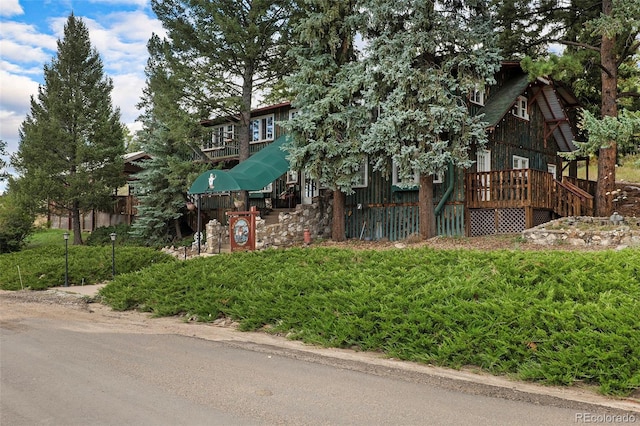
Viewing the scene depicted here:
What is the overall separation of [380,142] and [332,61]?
355 cm

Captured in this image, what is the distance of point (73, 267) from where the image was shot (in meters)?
14.0

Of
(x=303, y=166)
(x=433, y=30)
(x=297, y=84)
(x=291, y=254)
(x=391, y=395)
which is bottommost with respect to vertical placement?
(x=391, y=395)

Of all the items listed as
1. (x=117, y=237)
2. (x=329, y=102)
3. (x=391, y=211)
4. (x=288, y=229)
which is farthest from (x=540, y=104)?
(x=117, y=237)

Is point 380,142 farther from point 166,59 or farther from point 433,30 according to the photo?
point 166,59

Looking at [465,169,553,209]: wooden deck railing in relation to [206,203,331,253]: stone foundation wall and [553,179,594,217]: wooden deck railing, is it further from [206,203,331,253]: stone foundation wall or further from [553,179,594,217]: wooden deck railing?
[206,203,331,253]: stone foundation wall

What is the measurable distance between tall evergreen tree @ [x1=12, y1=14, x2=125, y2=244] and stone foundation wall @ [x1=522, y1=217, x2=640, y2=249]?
20607 millimetres

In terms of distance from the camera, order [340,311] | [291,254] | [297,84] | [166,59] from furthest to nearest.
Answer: [166,59] < [297,84] < [291,254] < [340,311]

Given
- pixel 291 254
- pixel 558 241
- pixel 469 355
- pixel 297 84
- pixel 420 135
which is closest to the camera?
pixel 469 355

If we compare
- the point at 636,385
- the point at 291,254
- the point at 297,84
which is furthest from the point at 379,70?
the point at 636,385

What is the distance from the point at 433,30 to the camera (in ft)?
48.6

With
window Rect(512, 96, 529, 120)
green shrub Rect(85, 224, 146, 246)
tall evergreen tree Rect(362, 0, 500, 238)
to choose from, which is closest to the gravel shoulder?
tall evergreen tree Rect(362, 0, 500, 238)

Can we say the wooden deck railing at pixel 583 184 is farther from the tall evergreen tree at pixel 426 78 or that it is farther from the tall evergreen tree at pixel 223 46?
the tall evergreen tree at pixel 223 46

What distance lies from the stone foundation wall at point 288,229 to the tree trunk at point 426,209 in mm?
4801

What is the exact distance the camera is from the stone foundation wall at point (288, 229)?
18.0 meters
